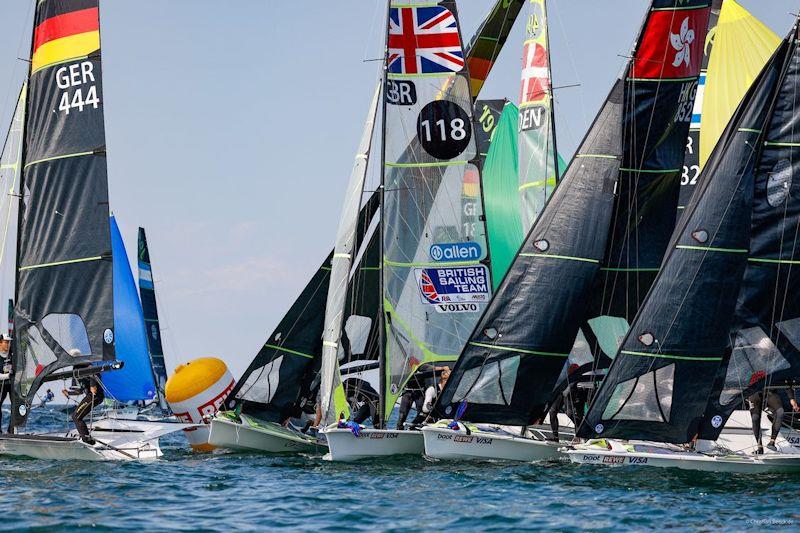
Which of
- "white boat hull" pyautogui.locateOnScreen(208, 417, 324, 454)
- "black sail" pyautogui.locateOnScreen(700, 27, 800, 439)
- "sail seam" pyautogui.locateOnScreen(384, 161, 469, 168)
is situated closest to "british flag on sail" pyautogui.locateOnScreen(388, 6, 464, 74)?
"sail seam" pyautogui.locateOnScreen(384, 161, 469, 168)

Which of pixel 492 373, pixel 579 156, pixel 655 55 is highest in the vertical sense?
pixel 655 55

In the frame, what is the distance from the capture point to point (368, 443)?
22.3m

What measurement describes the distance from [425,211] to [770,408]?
7.69 m

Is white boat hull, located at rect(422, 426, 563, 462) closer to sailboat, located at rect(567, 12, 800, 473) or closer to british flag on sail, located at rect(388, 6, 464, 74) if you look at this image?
sailboat, located at rect(567, 12, 800, 473)

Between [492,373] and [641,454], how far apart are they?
337 centimetres

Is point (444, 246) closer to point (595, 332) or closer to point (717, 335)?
point (595, 332)

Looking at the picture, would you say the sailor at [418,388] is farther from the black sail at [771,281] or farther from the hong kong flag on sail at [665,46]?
the hong kong flag on sail at [665,46]

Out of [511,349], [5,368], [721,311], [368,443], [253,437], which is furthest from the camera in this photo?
[253,437]

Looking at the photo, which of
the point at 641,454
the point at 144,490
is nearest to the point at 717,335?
the point at 641,454

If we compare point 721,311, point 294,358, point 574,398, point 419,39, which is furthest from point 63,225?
point 721,311

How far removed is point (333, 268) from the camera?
944 inches

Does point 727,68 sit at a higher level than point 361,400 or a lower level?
higher

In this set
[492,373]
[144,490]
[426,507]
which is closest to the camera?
[426,507]

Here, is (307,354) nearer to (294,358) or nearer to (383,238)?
(294,358)
